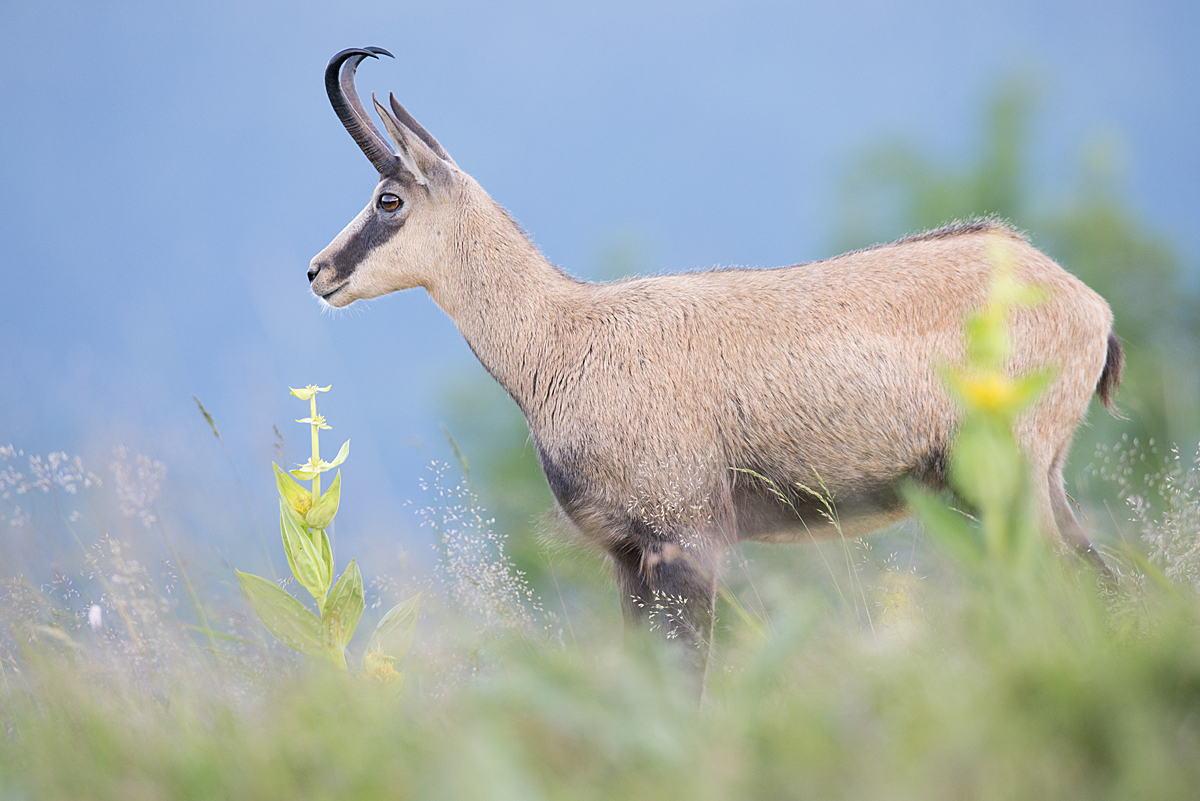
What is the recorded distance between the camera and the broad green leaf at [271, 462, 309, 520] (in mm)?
3217

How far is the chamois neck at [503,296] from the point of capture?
4691mm

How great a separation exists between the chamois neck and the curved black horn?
1.83ft

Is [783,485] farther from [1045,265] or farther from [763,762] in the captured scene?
[763,762]

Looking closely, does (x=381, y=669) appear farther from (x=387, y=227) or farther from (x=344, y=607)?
(x=387, y=227)

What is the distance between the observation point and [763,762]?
4.77ft

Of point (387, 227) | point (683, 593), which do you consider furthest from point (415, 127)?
point (683, 593)

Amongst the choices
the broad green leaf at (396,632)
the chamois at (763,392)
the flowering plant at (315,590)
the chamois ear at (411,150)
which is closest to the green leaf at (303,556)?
the flowering plant at (315,590)

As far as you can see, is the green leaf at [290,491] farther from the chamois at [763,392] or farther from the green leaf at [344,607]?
the chamois at [763,392]

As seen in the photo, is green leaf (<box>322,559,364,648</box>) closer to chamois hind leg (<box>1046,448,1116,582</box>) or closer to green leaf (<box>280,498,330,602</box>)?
green leaf (<box>280,498,330,602</box>)

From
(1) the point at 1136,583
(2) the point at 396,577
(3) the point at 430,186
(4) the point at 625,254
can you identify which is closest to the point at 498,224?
(3) the point at 430,186

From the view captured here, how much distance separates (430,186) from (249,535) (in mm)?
2169

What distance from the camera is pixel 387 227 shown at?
190 inches

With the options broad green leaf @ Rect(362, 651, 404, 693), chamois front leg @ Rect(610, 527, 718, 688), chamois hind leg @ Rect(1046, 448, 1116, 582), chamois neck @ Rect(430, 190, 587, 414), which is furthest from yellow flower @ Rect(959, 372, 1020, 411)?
chamois neck @ Rect(430, 190, 587, 414)

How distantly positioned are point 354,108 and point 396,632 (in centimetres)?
303
